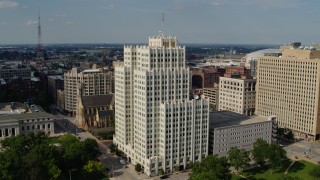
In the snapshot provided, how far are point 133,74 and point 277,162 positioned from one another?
7330 cm

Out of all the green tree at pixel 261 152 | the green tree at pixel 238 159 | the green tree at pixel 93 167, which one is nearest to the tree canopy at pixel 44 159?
the green tree at pixel 93 167

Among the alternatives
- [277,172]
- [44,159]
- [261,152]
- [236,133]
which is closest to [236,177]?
[261,152]

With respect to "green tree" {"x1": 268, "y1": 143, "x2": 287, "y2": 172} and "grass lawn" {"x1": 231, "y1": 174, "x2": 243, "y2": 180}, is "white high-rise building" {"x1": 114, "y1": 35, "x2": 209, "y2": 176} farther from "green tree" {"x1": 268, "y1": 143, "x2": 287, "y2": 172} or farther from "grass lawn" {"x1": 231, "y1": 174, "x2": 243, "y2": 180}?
"green tree" {"x1": 268, "y1": 143, "x2": 287, "y2": 172}

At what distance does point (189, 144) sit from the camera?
167 metres

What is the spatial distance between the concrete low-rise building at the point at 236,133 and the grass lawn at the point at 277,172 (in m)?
18.3

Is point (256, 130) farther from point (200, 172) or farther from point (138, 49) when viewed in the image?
point (138, 49)

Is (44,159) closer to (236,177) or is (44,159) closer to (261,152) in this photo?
(236,177)

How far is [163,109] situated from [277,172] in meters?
57.4

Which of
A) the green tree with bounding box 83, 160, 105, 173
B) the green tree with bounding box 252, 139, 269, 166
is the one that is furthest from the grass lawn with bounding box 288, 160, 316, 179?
the green tree with bounding box 83, 160, 105, 173

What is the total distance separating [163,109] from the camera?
158750 mm

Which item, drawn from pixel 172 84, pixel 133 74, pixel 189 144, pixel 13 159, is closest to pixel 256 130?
pixel 189 144

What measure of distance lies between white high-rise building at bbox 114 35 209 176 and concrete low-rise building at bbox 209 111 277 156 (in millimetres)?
8431

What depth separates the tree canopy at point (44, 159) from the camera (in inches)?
5443

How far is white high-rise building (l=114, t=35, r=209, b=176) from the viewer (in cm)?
16038
